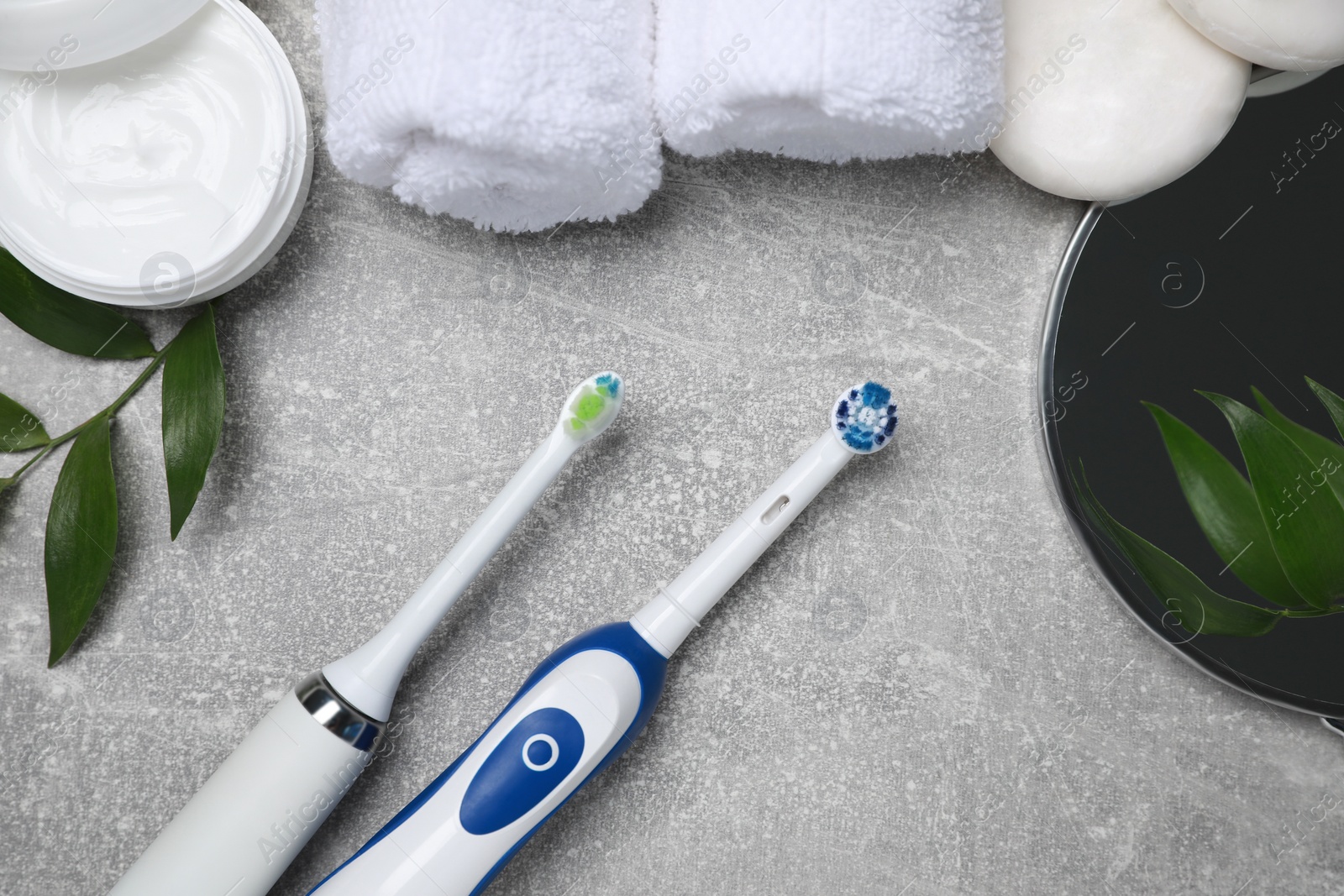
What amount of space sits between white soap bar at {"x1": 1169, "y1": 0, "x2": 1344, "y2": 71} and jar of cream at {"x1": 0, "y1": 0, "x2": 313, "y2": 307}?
0.48 m

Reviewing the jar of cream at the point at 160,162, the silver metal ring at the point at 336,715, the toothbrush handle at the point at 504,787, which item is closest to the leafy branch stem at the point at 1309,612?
the toothbrush handle at the point at 504,787

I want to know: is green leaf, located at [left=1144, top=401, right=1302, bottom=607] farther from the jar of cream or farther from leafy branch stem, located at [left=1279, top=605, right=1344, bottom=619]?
the jar of cream

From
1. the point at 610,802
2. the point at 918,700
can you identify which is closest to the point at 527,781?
the point at 610,802

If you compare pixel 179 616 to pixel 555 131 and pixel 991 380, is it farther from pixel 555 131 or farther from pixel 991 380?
pixel 991 380

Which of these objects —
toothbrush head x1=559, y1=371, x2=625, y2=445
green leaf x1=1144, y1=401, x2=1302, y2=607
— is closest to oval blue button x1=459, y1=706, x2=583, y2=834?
toothbrush head x1=559, y1=371, x2=625, y2=445

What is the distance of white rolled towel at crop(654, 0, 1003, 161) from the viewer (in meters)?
0.39

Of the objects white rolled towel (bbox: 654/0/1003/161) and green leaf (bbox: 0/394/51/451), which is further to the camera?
green leaf (bbox: 0/394/51/451)

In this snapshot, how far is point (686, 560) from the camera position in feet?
1.59

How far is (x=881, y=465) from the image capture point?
0.49 meters

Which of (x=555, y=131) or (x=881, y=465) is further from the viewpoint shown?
(x=881, y=465)

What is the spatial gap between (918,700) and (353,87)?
1.48 feet

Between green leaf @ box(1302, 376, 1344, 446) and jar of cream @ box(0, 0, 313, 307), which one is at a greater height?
jar of cream @ box(0, 0, 313, 307)

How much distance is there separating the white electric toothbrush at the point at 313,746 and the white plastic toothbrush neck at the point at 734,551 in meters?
0.09

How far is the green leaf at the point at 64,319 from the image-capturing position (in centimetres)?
47
